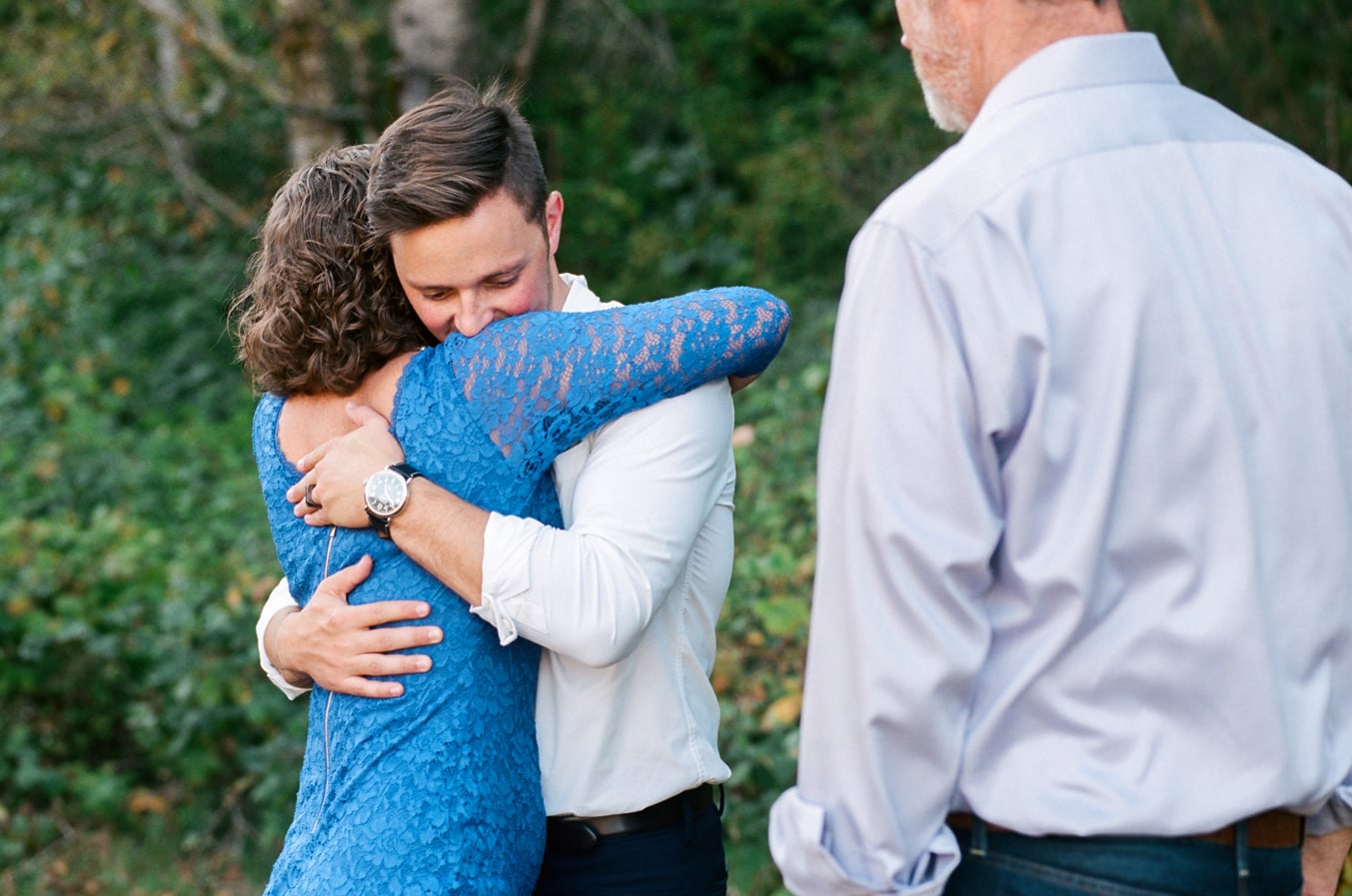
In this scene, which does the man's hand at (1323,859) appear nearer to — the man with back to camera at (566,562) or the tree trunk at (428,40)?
the man with back to camera at (566,562)

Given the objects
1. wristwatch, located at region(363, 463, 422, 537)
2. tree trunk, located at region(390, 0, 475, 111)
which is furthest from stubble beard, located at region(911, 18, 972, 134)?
tree trunk, located at region(390, 0, 475, 111)

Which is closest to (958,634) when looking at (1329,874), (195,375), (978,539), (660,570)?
(978,539)

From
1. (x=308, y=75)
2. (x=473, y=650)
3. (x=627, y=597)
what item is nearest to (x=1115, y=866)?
(x=627, y=597)

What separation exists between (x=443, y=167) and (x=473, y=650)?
2.29 feet

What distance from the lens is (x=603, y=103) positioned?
1191cm

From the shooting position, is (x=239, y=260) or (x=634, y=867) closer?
(x=634, y=867)

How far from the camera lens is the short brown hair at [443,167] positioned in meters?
2.01

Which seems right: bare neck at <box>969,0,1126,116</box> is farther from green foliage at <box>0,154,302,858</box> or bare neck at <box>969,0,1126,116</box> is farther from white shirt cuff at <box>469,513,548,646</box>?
green foliage at <box>0,154,302,858</box>

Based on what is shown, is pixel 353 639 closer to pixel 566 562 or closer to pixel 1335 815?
pixel 566 562

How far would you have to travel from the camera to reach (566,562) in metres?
1.87

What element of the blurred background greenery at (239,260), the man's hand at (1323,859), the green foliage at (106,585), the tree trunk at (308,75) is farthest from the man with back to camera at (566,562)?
the tree trunk at (308,75)

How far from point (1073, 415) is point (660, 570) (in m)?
0.64

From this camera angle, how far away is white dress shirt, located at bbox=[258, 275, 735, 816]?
6.13 feet

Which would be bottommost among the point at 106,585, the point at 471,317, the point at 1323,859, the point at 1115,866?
the point at 106,585
